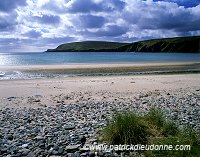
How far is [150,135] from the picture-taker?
6906mm

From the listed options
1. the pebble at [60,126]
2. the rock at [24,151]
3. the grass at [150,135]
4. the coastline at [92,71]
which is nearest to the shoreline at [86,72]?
the coastline at [92,71]

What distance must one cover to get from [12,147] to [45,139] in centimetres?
90

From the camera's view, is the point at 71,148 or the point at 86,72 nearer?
the point at 71,148

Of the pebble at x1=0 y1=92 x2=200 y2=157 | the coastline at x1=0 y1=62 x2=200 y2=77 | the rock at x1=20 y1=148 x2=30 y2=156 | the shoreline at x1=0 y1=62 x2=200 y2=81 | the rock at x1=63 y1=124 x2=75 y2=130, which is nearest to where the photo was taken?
the rock at x1=20 y1=148 x2=30 y2=156

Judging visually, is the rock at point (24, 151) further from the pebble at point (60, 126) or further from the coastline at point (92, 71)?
the coastline at point (92, 71)

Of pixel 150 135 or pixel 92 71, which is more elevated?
pixel 150 135

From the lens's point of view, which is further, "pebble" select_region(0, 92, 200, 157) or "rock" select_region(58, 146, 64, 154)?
"pebble" select_region(0, 92, 200, 157)

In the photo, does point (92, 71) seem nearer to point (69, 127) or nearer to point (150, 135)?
point (69, 127)

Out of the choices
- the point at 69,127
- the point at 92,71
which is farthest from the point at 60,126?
the point at 92,71

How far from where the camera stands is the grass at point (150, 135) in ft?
19.4

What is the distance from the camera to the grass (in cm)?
591

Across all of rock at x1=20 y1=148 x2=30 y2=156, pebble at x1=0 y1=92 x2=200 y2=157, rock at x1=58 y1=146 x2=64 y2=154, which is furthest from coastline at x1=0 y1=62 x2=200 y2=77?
rock at x1=58 y1=146 x2=64 y2=154

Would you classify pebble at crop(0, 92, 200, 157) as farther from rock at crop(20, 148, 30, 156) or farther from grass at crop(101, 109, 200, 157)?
grass at crop(101, 109, 200, 157)

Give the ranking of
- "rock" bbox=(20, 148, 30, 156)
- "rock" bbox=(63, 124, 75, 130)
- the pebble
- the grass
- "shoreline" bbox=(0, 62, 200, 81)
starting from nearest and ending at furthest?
the grass → "rock" bbox=(20, 148, 30, 156) → the pebble → "rock" bbox=(63, 124, 75, 130) → "shoreline" bbox=(0, 62, 200, 81)
